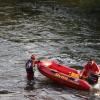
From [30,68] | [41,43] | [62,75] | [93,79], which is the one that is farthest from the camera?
[41,43]

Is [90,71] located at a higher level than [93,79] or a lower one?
higher

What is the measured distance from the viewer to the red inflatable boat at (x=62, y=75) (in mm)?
23469

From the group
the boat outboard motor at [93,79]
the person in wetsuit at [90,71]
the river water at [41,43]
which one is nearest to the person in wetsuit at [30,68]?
the river water at [41,43]

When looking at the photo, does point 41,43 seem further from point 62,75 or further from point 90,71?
point 90,71

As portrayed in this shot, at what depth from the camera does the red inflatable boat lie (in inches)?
924

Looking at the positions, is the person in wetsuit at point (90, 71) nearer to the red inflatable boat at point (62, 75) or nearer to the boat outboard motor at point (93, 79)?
the boat outboard motor at point (93, 79)

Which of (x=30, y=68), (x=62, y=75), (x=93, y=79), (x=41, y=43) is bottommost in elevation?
(x=93, y=79)

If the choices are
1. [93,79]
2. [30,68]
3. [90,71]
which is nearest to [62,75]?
[90,71]

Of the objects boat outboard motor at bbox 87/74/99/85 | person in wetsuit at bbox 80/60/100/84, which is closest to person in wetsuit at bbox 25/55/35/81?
person in wetsuit at bbox 80/60/100/84

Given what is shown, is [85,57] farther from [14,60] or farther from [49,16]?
[49,16]

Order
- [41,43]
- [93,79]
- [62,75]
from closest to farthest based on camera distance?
[93,79] < [62,75] < [41,43]

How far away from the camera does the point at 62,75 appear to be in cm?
2408

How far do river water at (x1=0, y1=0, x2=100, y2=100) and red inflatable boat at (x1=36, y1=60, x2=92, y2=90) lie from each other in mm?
398

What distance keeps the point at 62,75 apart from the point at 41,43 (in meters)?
11.8
